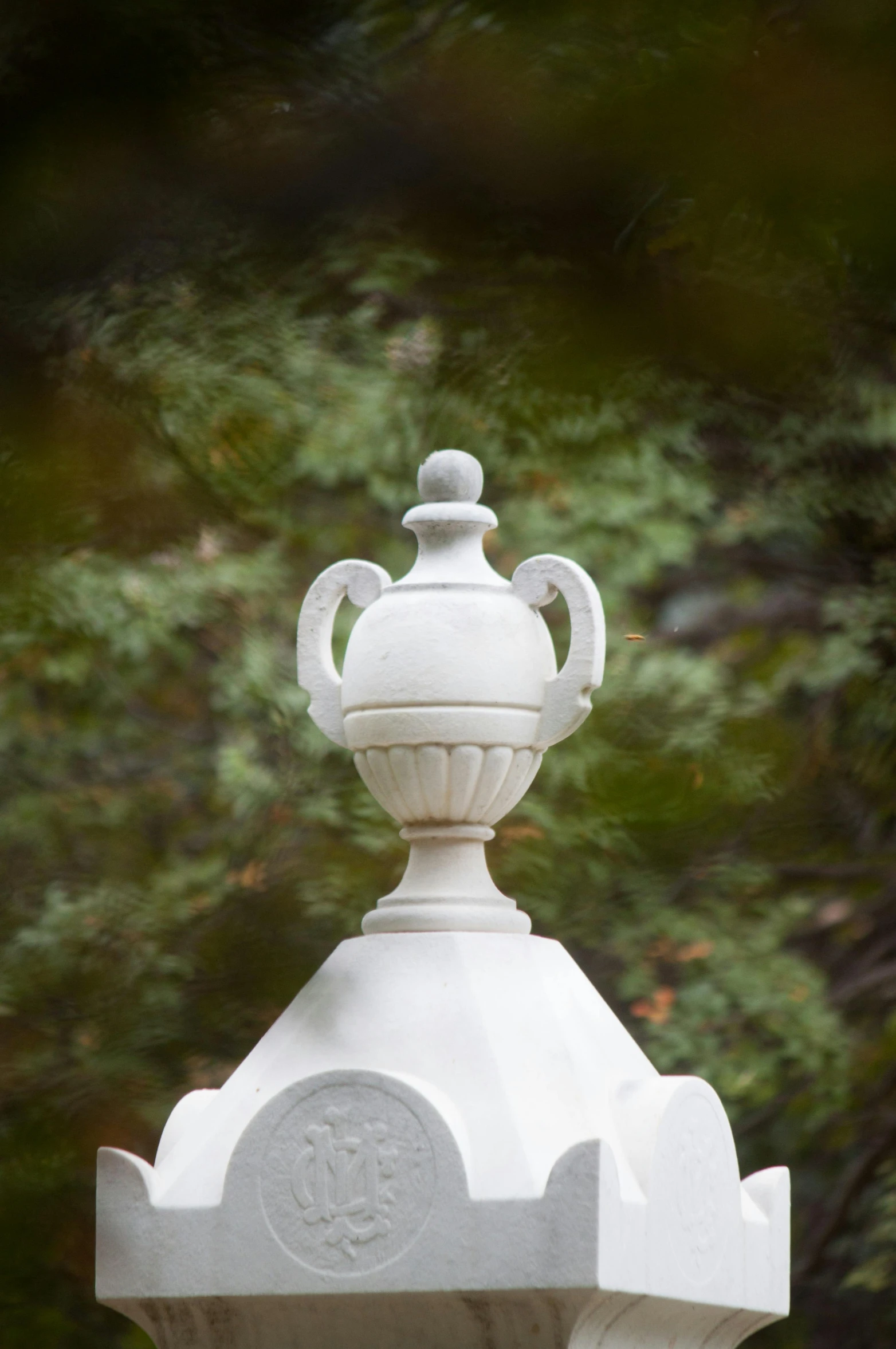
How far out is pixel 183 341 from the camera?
1291 millimetres

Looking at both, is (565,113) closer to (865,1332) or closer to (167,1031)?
(167,1031)

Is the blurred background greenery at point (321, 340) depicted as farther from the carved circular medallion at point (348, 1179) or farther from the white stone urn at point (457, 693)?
the carved circular medallion at point (348, 1179)

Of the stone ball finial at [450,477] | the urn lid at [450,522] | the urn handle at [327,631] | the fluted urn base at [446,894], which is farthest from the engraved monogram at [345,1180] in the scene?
the stone ball finial at [450,477]

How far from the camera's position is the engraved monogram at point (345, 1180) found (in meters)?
2.49

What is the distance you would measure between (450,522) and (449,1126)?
896 millimetres

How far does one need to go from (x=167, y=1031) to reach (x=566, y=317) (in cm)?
59

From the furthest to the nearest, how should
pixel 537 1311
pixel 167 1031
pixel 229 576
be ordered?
pixel 229 576, pixel 537 1311, pixel 167 1031

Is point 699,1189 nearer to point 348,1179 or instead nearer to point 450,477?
point 348,1179

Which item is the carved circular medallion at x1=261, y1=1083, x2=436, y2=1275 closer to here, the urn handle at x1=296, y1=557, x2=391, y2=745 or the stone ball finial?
the urn handle at x1=296, y1=557, x2=391, y2=745

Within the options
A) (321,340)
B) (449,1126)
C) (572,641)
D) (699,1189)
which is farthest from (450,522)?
(699,1189)

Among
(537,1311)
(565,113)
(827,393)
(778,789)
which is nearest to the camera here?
(565,113)

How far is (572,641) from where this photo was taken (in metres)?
2.81

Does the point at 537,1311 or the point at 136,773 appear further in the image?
the point at 136,773

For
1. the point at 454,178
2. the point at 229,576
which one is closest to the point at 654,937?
the point at 229,576
